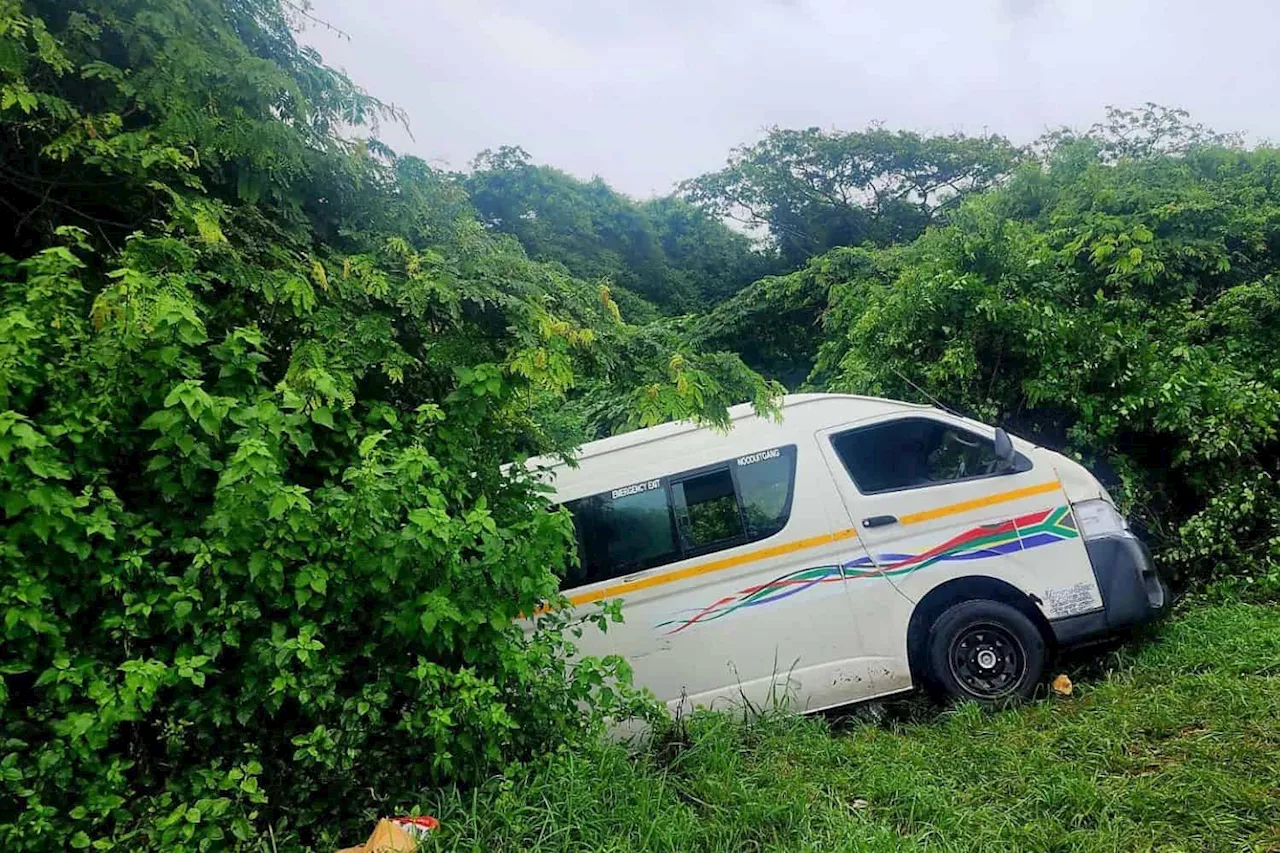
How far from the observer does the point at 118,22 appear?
125 inches

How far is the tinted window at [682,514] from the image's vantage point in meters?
4.68

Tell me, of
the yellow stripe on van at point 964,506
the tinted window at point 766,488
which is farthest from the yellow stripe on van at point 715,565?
the yellow stripe on van at point 964,506

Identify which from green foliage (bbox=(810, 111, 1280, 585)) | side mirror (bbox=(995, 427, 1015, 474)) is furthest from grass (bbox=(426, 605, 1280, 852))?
green foliage (bbox=(810, 111, 1280, 585))

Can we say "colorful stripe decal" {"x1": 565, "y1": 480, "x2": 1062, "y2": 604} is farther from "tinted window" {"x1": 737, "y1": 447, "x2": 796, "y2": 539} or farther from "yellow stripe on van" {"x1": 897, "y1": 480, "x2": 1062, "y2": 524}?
"tinted window" {"x1": 737, "y1": 447, "x2": 796, "y2": 539}

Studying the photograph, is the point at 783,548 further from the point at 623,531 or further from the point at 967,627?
the point at 967,627

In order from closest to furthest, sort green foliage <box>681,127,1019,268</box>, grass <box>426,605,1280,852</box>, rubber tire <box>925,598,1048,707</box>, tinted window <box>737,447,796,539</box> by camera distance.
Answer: grass <box>426,605,1280,852</box>
rubber tire <box>925,598,1048,707</box>
tinted window <box>737,447,796,539</box>
green foliage <box>681,127,1019,268</box>

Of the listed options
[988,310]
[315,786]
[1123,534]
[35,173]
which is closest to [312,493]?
[315,786]

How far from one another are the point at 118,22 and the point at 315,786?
10.3ft

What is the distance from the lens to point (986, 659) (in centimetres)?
445

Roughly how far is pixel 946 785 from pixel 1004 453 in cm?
208

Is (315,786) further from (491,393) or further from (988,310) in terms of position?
(988,310)

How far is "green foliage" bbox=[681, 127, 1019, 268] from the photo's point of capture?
22.3 meters

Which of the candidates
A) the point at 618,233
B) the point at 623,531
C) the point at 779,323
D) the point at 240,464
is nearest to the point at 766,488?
the point at 623,531

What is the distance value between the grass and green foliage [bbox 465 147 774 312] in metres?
19.0
